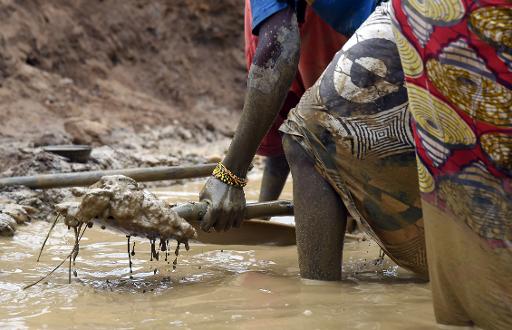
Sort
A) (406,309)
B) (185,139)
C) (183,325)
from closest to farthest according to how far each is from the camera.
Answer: (183,325) < (406,309) < (185,139)

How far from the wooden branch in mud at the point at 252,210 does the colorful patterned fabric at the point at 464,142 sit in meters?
0.92

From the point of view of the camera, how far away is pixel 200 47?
8.57 m

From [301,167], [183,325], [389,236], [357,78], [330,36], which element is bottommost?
[183,325]

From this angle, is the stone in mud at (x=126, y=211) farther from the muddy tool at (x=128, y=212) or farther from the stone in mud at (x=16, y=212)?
the stone in mud at (x=16, y=212)

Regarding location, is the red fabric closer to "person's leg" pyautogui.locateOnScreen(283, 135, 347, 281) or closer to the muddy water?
the muddy water

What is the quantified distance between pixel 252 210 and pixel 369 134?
707mm

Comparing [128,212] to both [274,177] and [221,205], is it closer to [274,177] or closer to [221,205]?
[221,205]

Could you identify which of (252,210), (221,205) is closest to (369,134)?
(221,205)

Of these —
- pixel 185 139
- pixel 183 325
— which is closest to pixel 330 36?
pixel 183 325

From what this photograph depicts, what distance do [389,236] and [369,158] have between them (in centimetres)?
27

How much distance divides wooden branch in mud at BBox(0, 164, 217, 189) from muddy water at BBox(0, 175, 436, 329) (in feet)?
1.01

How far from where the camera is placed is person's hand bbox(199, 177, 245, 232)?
8.52 feet

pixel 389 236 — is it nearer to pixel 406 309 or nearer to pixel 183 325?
pixel 406 309

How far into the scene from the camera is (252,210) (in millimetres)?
2807
